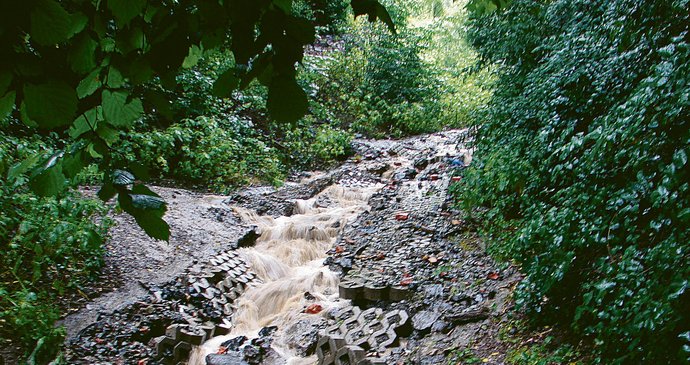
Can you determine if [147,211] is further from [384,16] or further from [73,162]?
[384,16]

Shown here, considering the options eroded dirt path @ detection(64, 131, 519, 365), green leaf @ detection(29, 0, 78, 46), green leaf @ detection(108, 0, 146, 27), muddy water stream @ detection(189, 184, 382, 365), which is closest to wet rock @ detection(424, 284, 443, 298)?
eroded dirt path @ detection(64, 131, 519, 365)

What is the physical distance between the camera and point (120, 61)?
49.8 inches

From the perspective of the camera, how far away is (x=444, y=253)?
5199mm

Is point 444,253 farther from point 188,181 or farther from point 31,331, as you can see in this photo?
point 188,181

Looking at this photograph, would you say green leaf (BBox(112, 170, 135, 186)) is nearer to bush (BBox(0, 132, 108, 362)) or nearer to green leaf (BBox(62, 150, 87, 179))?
green leaf (BBox(62, 150, 87, 179))

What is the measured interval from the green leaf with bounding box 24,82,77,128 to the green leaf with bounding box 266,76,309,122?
375 mm

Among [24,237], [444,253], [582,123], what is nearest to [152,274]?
[24,237]

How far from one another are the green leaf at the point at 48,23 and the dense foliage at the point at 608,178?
2259mm

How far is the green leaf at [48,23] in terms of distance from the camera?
93 cm

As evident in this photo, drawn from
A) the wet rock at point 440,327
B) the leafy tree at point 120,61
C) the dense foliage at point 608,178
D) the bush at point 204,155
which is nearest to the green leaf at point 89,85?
the leafy tree at point 120,61

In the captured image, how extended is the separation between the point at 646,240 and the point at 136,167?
2.49 metres

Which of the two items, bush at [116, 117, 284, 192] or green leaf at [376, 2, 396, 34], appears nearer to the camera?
green leaf at [376, 2, 396, 34]

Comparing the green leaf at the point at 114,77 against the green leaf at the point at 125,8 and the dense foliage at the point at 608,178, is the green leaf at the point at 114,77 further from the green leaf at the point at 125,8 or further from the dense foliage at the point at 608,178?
the dense foliage at the point at 608,178

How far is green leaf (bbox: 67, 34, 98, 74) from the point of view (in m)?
1.18
